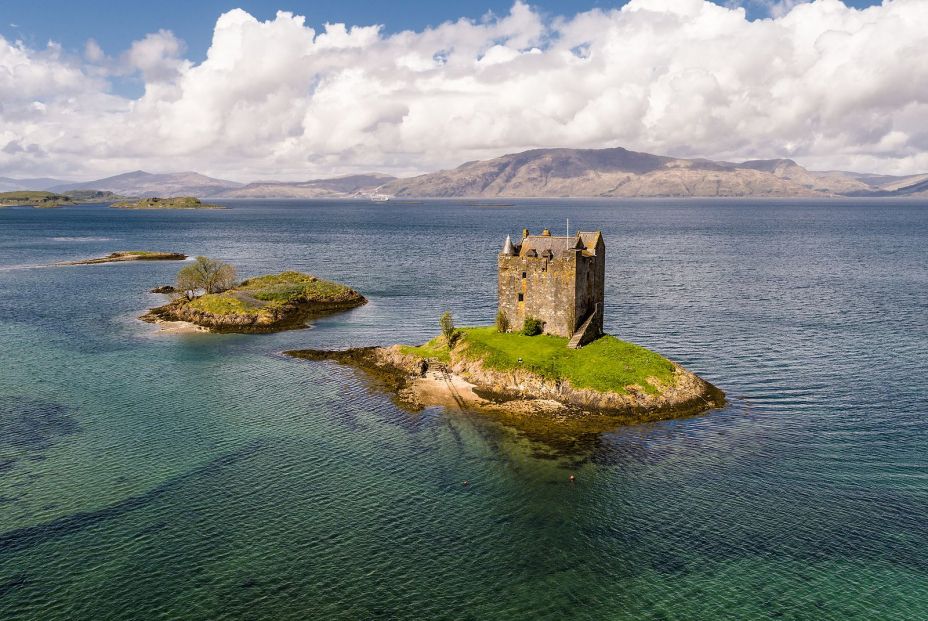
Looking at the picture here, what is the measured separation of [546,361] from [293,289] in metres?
57.7

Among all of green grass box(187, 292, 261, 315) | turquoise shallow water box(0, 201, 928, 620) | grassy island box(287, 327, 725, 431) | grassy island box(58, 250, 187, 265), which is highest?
grassy island box(58, 250, 187, 265)

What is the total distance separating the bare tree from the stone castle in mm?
58174

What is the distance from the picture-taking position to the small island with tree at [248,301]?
90.1 meters

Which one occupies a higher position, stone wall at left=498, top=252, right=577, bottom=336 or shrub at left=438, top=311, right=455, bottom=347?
stone wall at left=498, top=252, right=577, bottom=336

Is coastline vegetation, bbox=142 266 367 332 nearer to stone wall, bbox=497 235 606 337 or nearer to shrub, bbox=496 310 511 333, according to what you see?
shrub, bbox=496 310 511 333

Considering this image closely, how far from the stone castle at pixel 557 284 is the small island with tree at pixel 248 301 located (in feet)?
119

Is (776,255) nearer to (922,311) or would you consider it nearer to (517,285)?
(922,311)

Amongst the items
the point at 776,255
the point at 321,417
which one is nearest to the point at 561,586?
the point at 321,417

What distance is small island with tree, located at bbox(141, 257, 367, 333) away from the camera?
296 ft

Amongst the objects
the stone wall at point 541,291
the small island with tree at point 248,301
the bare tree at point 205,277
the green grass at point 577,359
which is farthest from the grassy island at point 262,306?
the green grass at point 577,359

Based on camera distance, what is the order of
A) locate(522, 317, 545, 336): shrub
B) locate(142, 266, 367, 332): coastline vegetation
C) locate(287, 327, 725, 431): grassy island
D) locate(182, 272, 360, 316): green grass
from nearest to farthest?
locate(287, 327, 725, 431): grassy island
locate(522, 317, 545, 336): shrub
locate(142, 266, 367, 332): coastline vegetation
locate(182, 272, 360, 316): green grass

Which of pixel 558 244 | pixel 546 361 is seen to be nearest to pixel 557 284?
pixel 558 244

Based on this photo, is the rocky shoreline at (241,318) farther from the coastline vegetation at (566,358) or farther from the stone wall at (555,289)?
the stone wall at (555,289)

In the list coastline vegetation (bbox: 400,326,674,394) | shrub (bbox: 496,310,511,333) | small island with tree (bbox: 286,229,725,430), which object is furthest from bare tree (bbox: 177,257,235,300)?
shrub (bbox: 496,310,511,333)
